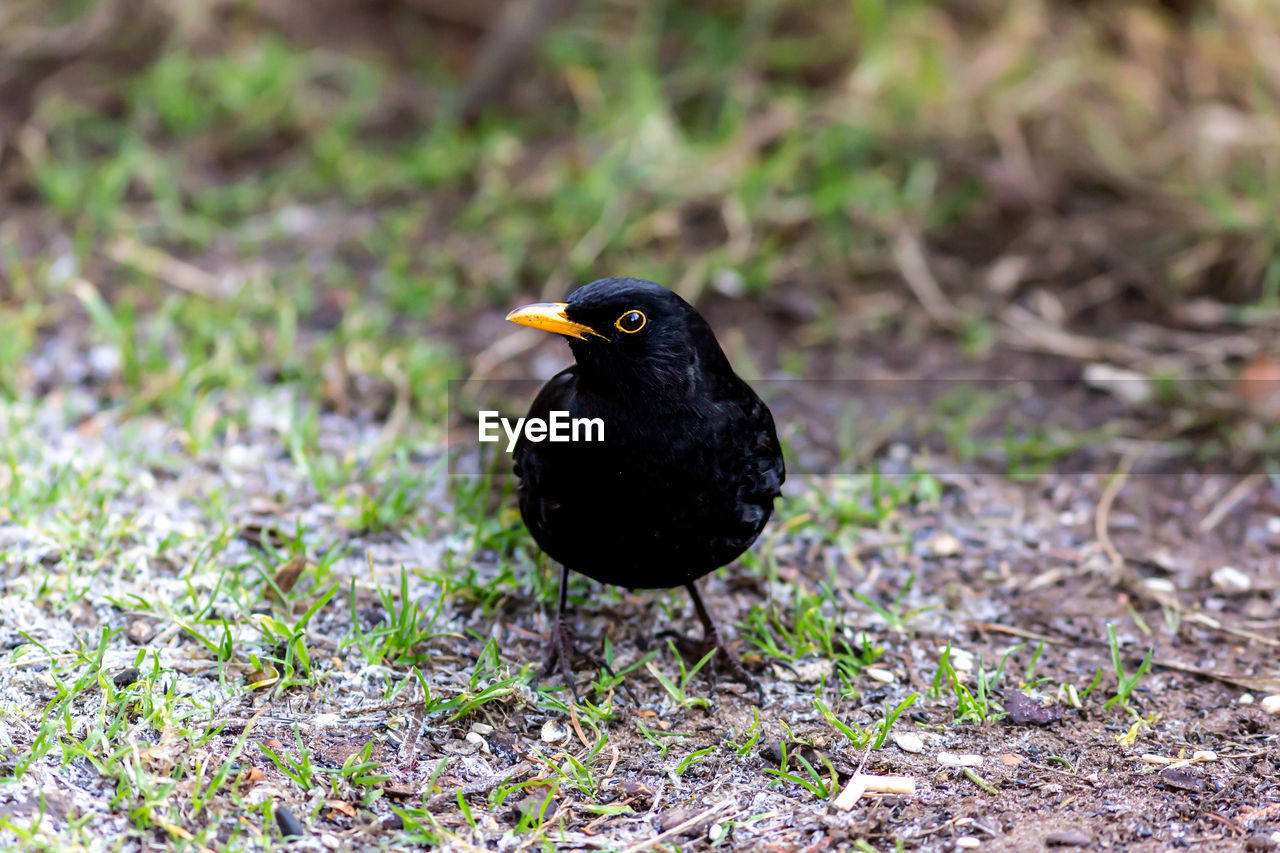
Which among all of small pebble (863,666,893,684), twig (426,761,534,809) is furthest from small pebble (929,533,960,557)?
twig (426,761,534,809)

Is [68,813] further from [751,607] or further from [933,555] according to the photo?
[933,555]

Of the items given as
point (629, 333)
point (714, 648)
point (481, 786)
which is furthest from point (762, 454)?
point (481, 786)

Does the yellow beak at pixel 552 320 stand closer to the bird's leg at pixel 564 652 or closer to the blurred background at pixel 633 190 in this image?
the bird's leg at pixel 564 652

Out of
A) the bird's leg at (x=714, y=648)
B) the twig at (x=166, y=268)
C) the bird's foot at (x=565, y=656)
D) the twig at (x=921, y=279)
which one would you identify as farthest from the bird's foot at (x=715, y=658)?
the twig at (x=166, y=268)

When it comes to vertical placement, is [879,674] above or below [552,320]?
below

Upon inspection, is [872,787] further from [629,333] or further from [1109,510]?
[1109,510]

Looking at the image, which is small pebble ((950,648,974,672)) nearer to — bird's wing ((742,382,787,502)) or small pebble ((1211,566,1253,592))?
bird's wing ((742,382,787,502))
